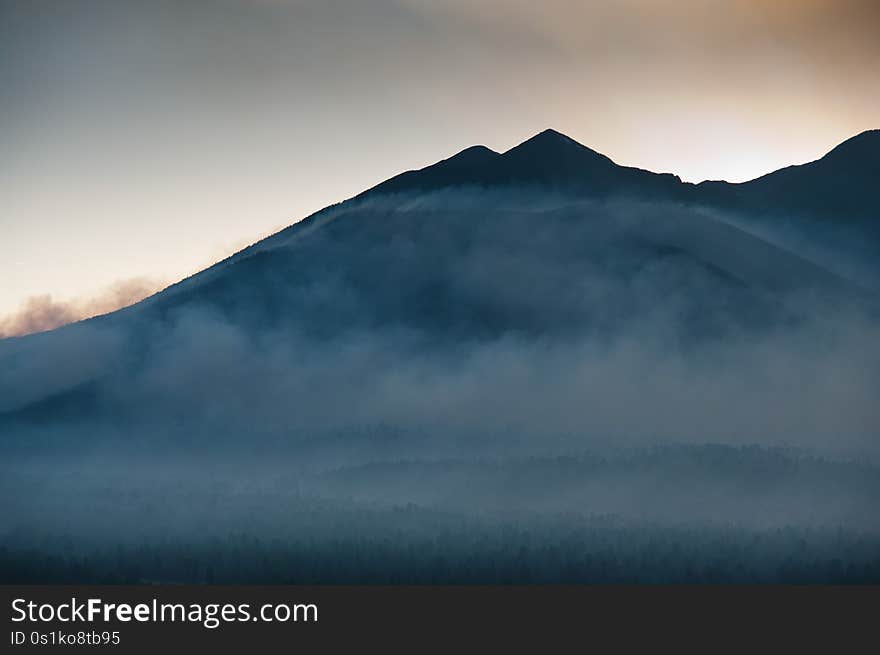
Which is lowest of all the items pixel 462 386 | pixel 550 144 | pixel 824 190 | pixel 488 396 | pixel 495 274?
pixel 488 396

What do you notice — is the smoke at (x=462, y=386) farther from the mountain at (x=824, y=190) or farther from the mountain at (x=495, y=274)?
the mountain at (x=824, y=190)

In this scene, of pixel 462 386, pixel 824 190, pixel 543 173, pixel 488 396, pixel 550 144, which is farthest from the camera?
pixel 543 173

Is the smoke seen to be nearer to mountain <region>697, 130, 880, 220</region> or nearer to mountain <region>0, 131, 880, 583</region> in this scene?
mountain <region>0, 131, 880, 583</region>

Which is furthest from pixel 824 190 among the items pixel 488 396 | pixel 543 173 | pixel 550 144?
pixel 488 396

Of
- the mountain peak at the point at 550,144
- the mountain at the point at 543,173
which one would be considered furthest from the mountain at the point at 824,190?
the mountain peak at the point at 550,144

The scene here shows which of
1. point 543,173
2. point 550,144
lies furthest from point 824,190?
point 543,173

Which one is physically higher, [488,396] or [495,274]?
[495,274]

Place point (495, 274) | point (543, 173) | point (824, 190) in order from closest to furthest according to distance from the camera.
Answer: point (824, 190) < point (495, 274) < point (543, 173)

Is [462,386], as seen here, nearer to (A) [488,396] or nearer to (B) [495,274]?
(A) [488,396]

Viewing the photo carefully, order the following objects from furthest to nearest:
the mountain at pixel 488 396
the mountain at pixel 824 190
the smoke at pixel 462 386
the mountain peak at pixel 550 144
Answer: the mountain peak at pixel 550 144
the mountain at pixel 824 190
the smoke at pixel 462 386
the mountain at pixel 488 396

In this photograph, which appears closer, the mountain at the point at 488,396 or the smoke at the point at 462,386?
the mountain at the point at 488,396

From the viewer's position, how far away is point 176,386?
6688 cm

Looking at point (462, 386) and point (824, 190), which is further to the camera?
point (824, 190)

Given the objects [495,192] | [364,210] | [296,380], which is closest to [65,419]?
[296,380]
